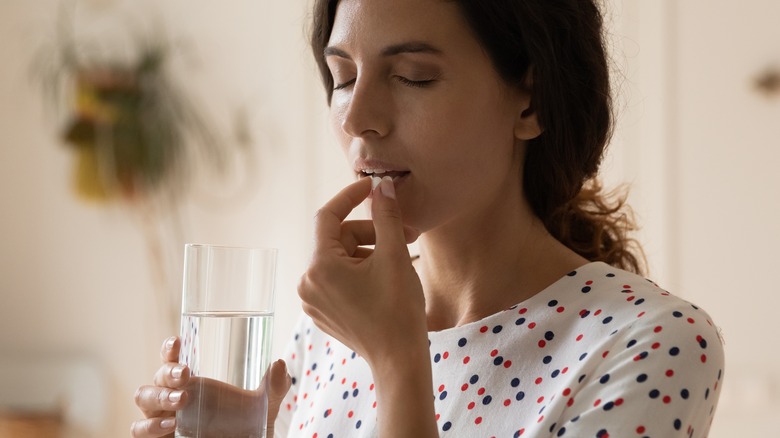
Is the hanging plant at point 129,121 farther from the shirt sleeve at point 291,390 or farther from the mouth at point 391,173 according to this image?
the mouth at point 391,173

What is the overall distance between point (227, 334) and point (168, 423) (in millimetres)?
Result: 211

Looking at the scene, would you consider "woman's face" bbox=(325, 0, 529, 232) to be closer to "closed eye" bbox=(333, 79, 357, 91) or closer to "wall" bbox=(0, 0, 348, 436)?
"closed eye" bbox=(333, 79, 357, 91)

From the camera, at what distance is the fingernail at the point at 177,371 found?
994 mm

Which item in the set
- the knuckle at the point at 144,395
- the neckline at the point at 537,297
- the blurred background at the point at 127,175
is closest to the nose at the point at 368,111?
the neckline at the point at 537,297

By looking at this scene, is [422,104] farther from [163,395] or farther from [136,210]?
[136,210]

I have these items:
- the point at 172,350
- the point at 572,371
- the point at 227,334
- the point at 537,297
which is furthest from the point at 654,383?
the point at 172,350

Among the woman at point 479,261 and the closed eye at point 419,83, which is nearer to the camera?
the woman at point 479,261

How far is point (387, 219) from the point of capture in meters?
1.06

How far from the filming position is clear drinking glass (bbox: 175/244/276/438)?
95 centimetres

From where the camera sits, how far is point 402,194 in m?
1.11

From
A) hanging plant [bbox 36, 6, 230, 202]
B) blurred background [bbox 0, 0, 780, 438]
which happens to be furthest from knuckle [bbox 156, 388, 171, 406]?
hanging plant [bbox 36, 6, 230, 202]

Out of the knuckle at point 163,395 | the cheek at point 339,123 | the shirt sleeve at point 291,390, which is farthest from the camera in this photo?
the shirt sleeve at point 291,390

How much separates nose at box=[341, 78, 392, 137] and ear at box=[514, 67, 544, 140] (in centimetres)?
18

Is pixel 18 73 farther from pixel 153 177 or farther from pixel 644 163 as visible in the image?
pixel 644 163
